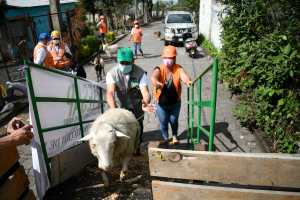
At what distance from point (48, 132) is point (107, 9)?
27.1 m

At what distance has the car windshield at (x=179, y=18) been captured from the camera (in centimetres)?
2183

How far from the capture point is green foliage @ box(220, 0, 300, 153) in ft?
21.7

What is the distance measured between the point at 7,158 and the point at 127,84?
239cm

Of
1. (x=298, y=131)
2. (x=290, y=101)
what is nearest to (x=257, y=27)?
(x=290, y=101)

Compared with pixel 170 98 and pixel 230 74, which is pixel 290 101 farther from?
pixel 230 74

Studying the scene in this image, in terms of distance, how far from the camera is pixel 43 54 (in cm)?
761

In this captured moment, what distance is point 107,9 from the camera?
98.7ft

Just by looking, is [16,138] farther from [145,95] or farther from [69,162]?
[145,95]

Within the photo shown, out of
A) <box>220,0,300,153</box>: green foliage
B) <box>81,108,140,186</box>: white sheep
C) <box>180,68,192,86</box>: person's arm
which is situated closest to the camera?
<box>81,108,140,186</box>: white sheep

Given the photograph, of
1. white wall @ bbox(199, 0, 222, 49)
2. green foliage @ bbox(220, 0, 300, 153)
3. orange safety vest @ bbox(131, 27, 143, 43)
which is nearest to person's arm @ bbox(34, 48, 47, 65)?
green foliage @ bbox(220, 0, 300, 153)

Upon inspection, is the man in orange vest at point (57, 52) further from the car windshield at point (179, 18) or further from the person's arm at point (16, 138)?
the car windshield at point (179, 18)

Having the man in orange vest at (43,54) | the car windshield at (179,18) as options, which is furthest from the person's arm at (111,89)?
the car windshield at (179,18)

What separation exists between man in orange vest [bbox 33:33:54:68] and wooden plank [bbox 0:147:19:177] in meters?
4.19

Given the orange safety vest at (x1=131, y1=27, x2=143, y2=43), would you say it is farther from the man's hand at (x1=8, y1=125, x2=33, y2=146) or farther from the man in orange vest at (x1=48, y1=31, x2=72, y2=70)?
the man's hand at (x1=8, y1=125, x2=33, y2=146)
